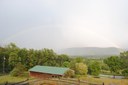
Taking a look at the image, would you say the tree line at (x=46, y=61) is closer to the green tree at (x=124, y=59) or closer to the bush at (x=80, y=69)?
the green tree at (x=124, y=59)

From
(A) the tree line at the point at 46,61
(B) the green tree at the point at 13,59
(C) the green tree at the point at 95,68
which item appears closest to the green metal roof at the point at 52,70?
(A) the tree line at the point at 46,61

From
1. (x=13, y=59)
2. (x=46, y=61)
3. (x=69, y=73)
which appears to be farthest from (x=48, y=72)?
(x=13, y=59)

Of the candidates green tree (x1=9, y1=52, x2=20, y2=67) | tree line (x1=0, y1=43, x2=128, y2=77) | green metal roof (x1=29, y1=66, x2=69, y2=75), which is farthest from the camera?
green tree (x1=9, y1=52, x2=20, y2=67)

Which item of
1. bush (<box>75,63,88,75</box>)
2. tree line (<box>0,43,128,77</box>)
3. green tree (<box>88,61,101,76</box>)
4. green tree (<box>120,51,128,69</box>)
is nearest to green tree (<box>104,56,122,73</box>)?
tree line (<box>0,43,128,77</box>)

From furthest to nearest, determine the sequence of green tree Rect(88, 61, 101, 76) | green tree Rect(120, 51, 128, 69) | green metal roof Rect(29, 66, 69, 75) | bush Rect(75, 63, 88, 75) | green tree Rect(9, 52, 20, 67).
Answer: green tree Rect(9, 52, 20, 67)
green tree Rect(120, 51, 128, 69)
green tree Rect(88, 61, 101, 76)
bush Rect(75, 63, 88, 75)
green metal roof Rect(29, 66, 69, 75)

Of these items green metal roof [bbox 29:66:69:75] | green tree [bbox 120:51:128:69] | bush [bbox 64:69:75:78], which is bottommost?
bush [bbox 64:69:75:78]

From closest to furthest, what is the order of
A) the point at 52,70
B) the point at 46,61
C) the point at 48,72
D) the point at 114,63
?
the point at 48,72
the point at 52,70
the point at 114,63
the point at 46,61

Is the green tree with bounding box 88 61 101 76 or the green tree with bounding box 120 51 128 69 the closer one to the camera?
the green tree with bounding box 88 61 101 76

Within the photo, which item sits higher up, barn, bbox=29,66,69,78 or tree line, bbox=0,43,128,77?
tree line, bbox=0,43,128,77

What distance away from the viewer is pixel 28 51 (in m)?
42.0

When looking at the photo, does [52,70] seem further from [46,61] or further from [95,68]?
[46,61]

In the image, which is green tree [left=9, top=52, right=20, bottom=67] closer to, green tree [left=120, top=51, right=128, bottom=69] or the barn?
the barn

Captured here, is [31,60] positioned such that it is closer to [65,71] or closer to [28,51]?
[28,51]

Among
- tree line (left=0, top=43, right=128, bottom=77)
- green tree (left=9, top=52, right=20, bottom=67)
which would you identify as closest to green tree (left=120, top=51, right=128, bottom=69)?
tree line (left=0, top=43, right=128, bottom=77)
